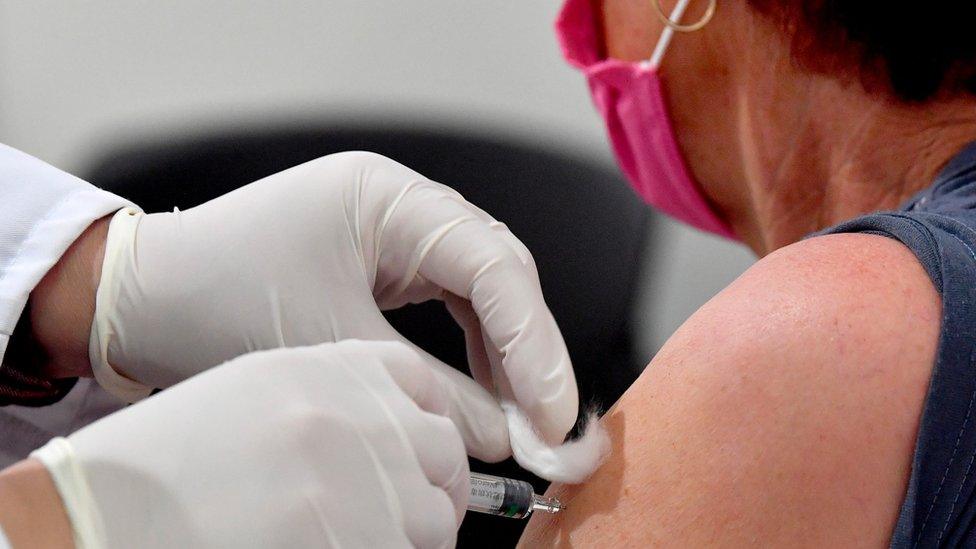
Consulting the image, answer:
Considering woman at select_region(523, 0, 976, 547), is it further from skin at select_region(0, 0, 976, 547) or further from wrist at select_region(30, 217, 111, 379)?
wrist at select_region(30, 217, 111, 379)

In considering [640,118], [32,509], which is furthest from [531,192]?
[32,509]

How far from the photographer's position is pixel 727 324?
0.80 m

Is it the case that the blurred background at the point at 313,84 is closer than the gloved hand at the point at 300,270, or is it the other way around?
the gloved hand at the point at 300,270

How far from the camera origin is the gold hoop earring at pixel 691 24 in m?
1.15

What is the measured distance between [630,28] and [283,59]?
125 cm

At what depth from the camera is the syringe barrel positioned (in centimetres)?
84

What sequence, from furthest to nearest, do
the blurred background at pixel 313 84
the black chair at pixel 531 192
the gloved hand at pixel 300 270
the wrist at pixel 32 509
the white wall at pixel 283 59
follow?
the white wall at pixel 283 59 → the blurred background at pixel 313 84 → the black chair at pixel 531 192 → the gloved hand at pixel 300 270 → the wrist at pixel 32 509

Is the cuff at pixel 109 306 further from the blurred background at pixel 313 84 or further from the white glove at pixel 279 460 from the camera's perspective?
the blurred background at pixel 313 84

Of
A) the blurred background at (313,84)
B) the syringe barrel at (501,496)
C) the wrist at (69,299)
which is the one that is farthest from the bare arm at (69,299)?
the blurred background at (313,84)

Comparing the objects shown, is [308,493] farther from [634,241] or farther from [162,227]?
[634,241]

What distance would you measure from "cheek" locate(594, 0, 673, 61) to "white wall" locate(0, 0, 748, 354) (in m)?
0.84

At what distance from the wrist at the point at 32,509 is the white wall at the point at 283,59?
165 cm

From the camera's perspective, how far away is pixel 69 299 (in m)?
0.95

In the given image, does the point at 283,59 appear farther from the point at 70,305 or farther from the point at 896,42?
the point at 896,42
